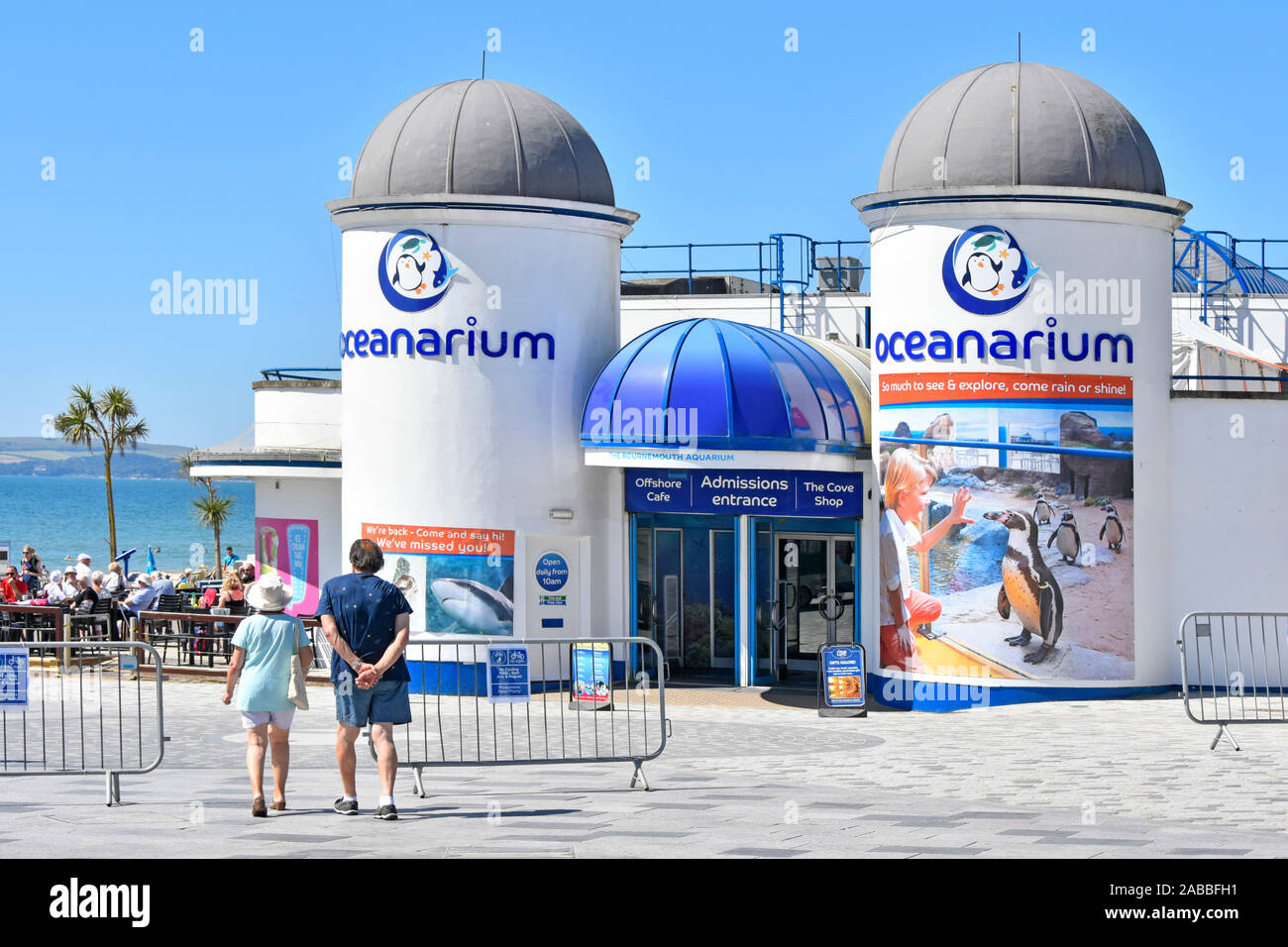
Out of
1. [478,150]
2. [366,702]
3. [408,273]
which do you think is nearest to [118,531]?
[408,273]

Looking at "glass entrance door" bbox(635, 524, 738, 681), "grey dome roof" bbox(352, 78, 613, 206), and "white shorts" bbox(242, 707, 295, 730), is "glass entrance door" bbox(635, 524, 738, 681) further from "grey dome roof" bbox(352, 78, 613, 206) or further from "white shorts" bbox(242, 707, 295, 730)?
"white shorts" bbox(242, 707, 295, 730)

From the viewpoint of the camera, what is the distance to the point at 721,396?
20891 millimetres

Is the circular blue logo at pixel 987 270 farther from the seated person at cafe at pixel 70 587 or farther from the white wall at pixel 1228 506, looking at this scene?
the seated person at cafe at pixel 70 587

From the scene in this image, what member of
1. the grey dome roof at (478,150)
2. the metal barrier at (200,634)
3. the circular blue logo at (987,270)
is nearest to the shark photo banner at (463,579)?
the metal barrier at (200,634)

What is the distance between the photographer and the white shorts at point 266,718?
1066 cm

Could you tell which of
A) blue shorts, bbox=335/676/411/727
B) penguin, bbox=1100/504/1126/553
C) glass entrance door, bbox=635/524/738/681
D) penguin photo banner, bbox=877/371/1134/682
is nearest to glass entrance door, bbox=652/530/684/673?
glass entrance door, bbox=635/524/738/681

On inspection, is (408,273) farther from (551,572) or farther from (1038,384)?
(1038,384)

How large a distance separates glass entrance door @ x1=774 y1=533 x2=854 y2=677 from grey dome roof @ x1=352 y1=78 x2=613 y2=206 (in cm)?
555

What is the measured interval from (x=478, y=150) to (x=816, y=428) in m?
5.77

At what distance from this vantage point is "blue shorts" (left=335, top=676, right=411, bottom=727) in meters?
10.4

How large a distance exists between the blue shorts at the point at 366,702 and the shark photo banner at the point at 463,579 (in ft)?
36.4

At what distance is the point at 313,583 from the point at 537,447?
490 cm
